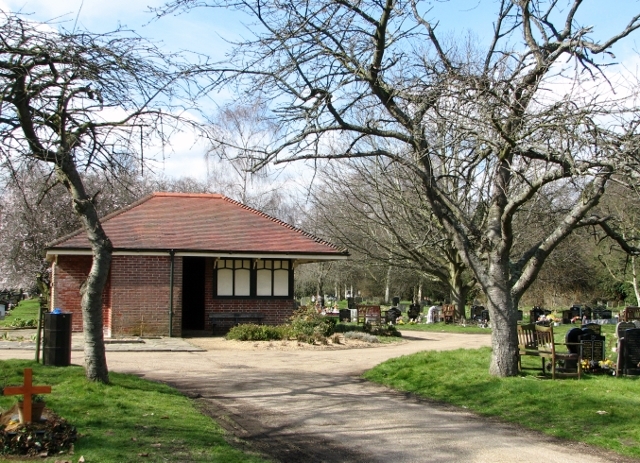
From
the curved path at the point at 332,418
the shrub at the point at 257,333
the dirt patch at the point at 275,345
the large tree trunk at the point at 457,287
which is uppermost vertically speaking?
the large tree trunk at the point at 457,287

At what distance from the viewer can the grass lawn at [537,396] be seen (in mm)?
8594

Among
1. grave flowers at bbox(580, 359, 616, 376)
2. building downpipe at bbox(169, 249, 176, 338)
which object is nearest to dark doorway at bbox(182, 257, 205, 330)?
building downpipe at bbox(169, 249, 176, 338)

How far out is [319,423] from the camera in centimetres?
902

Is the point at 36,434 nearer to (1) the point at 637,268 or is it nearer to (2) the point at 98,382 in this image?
(2) the point at 98,382

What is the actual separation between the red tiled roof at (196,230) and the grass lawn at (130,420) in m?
11.3

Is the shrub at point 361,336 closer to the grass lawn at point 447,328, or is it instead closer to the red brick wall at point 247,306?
the red brick wall at point 247,306

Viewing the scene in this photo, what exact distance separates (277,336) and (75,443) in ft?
45.4

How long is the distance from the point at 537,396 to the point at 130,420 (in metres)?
5.92

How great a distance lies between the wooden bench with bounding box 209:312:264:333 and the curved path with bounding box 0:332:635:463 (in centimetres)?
696

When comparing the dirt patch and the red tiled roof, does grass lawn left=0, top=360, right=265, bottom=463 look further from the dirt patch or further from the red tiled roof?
the red tiled roof

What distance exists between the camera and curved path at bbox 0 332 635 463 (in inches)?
299

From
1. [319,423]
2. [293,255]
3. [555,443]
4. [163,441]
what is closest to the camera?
[163,441]

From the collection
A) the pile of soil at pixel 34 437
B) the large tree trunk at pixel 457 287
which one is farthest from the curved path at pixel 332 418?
the large tree trunk at pixel 457 287

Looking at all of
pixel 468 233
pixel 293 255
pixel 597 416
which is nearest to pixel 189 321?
pixel 293 255
